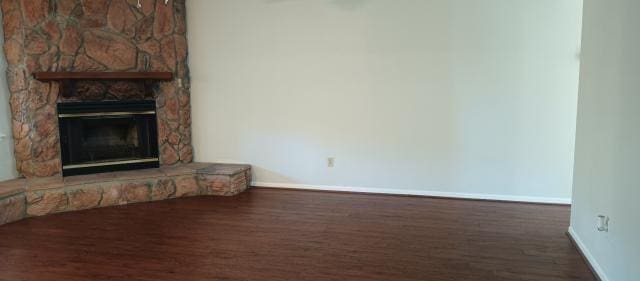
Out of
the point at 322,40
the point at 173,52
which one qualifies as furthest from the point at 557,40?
the point at 173,52

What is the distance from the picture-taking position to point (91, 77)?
449 centimetres

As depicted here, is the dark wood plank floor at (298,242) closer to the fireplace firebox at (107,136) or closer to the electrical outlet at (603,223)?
the electrical outlet at (603,223)

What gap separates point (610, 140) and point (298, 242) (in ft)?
7.31

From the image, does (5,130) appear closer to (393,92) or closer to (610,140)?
(393,92)

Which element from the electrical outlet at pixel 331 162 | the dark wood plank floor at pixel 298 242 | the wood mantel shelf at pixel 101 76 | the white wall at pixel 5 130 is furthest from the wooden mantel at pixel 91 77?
the electrical outlet at pixel 331 162

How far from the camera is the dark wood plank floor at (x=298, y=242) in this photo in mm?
2811

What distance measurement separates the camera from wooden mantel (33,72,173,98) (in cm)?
434

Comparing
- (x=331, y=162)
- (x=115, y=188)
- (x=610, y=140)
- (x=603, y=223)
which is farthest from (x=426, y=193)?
(x=115, y=188)

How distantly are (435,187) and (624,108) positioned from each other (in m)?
2.42

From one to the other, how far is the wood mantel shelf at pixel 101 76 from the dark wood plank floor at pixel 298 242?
55.4 inches

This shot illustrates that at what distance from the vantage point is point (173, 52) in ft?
16.6

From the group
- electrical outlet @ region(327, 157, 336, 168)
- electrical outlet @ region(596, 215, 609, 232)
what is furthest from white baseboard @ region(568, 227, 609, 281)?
electrical outlet @ region(327, 157, 336, 168)

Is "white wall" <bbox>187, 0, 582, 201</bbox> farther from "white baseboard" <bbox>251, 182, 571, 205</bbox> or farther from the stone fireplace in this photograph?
the stone fireplace

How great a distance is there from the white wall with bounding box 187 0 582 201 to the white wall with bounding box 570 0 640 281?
1.07 metres
